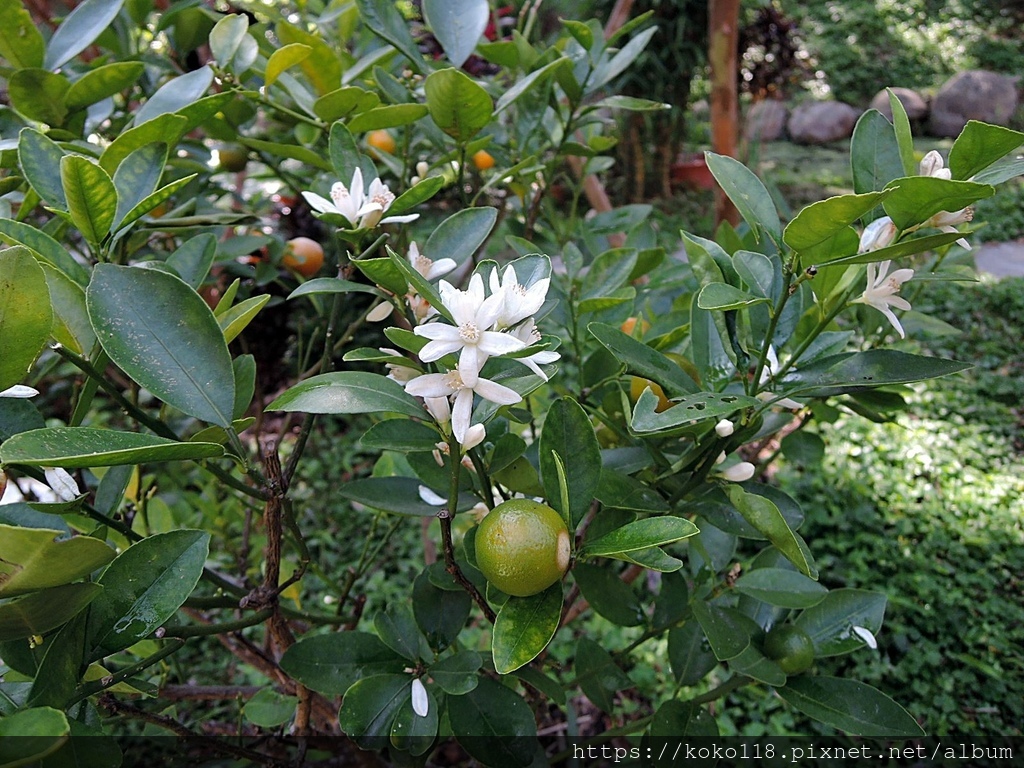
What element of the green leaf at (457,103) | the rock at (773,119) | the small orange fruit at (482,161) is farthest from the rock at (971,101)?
the green leaf at (457,103)

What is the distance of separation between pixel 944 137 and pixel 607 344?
6328 mm

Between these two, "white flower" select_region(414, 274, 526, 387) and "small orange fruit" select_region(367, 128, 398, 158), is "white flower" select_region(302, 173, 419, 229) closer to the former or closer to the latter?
"white flower" select_region(414, 274, 526, 387)

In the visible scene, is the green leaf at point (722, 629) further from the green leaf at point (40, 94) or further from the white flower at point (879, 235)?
the green leaf at point (40, 94)

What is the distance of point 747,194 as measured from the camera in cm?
45

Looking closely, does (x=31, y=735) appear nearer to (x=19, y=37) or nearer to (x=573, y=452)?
(x=573, y=452)

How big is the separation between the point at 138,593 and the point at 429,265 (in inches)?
11.3

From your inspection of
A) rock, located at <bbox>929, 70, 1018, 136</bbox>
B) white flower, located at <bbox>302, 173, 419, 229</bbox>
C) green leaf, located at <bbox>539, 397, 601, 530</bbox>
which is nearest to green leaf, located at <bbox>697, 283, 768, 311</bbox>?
green leaf, located at <bbox>539, 397, 601, 530</bbox>

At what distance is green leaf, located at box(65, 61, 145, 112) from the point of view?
57 centimetres

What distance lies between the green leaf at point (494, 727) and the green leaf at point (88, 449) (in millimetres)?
345

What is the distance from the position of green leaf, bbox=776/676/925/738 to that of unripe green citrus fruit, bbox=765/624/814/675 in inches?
0.7

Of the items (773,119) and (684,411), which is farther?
(773,119)

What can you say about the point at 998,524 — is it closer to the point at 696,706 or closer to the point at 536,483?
the point at 696,706

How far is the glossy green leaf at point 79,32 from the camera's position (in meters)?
0.61

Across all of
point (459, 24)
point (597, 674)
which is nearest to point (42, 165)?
point (459, 24)
